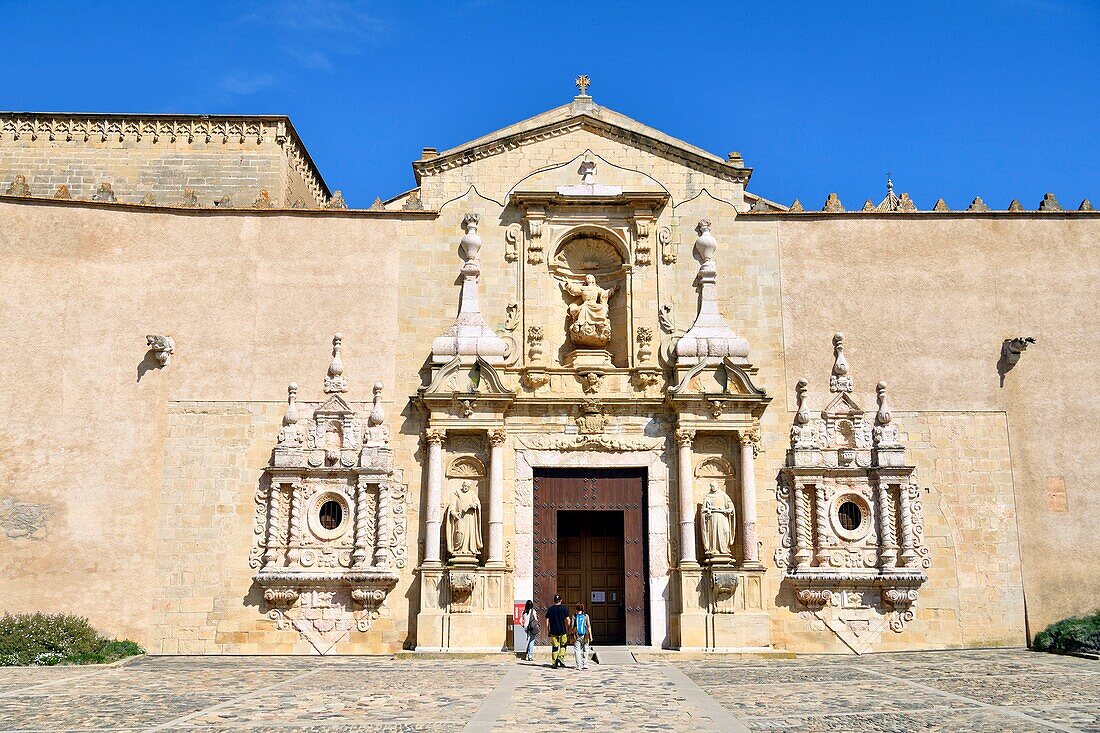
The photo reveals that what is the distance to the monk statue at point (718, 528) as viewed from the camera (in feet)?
52.9

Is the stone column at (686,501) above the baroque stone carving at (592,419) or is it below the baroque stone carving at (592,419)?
below

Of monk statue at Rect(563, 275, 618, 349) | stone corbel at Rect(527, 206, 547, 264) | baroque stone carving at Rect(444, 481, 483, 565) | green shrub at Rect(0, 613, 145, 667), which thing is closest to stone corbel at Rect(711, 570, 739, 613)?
baroque stone carving at Rect(444, 481, 483, 565)

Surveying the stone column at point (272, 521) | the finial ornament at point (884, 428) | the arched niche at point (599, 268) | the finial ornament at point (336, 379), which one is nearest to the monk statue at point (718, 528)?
the finial ornament at point (884, 428)

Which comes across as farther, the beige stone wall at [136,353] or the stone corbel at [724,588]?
the beige stone wall at [136,353]

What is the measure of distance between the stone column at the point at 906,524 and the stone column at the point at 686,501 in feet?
10.8

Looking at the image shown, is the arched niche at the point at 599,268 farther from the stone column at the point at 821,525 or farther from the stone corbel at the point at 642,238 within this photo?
the stone column at the point at 821,525

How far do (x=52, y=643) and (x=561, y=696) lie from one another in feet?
26.1

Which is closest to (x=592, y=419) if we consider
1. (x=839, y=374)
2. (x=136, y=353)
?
(x=839, y=374)

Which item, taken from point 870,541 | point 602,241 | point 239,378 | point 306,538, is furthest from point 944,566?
point 239,378

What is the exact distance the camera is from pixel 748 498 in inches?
643

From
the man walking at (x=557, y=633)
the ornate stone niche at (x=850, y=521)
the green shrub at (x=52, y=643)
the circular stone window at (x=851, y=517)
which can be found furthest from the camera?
the circular stone window at (x=851, y=517)

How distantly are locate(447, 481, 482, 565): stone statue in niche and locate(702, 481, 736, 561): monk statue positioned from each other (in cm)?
357

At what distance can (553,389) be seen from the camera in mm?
17109

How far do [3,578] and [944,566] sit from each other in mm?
14665
